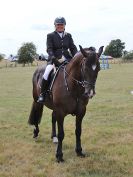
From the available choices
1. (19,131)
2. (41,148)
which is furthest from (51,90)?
(19,131)

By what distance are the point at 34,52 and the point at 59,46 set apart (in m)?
122

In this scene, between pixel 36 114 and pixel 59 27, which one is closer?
pixel 59 27

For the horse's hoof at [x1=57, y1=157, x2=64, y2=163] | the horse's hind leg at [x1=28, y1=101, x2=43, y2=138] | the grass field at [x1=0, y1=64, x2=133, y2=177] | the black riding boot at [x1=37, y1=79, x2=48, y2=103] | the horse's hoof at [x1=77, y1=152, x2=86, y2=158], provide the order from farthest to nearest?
the horse's hind leg at [x1=28, y1=101, x2=43, y2=138] → the black riding boot at [x1=37, y1=79, x2=48, y2=103] → the horse's hoof at [x1=77, y1=152, x2=86, y2=158] → the horse's hoof at [x1=57, y1=157, x2=64, y2=163] → the grass field at [x1=0, y1=64, x2=133, y2=177]

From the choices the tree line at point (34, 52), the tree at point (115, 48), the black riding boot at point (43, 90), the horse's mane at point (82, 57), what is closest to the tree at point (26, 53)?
the tree line at point (34, 52)

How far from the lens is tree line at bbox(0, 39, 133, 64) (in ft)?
388

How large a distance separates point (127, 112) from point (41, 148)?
5.90 meters

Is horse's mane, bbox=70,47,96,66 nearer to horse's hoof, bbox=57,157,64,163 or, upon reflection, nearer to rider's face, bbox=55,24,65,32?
rider's face, bbox=55,24,65,32

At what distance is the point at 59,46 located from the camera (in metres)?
8.79

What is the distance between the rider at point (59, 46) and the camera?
28.3 ft

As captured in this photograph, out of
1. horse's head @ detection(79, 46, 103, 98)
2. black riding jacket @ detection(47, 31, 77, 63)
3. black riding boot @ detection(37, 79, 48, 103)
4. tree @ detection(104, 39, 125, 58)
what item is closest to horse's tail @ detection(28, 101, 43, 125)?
black riding boot @ detection(37, 79, 48, 103)

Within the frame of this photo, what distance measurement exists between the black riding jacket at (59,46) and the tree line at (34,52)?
87084 millimetres

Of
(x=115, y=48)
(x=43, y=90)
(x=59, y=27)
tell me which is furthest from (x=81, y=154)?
(x=115, y=48)

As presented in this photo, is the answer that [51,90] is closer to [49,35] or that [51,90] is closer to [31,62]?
[49,35]

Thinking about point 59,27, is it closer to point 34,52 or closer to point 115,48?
point 34,52
